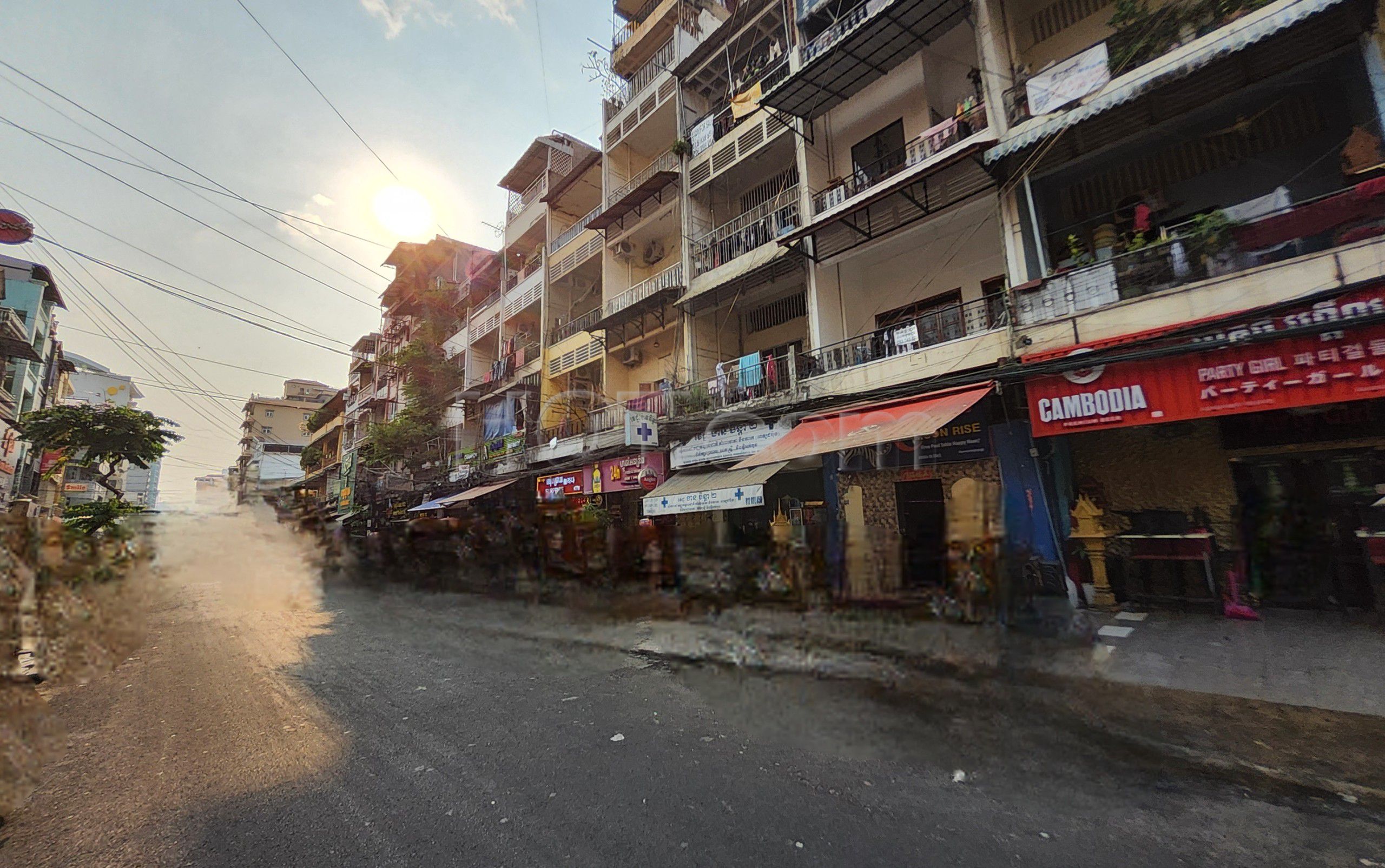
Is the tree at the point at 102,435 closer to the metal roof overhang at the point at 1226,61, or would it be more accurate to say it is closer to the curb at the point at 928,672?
the curb at the point at 928,672

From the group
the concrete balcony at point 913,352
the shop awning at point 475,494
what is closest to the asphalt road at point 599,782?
the concrete balcony at point 913,352

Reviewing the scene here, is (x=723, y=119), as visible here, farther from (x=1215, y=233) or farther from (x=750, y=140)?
(x=1215, y=233)

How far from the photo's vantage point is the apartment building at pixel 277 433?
171ft

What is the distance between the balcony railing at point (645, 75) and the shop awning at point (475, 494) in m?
14.3

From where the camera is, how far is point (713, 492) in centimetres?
1066

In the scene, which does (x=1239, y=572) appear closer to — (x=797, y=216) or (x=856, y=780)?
(x=856, y=780)

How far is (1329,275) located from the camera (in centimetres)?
611

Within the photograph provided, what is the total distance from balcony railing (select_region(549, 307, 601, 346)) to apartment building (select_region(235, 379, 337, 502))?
44093 mm

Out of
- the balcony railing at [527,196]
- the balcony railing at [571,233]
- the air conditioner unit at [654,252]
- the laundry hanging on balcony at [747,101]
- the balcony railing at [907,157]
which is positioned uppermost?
the balcony railing at [527,196]

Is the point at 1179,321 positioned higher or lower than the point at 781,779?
higher

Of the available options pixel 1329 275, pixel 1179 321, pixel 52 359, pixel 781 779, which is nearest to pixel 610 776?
pixel 781 779

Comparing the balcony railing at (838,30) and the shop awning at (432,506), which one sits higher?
the balcony railing at (838,30)

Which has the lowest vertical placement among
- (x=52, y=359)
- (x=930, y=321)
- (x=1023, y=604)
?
(x=1023, y=604)

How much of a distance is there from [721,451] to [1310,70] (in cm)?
1090
